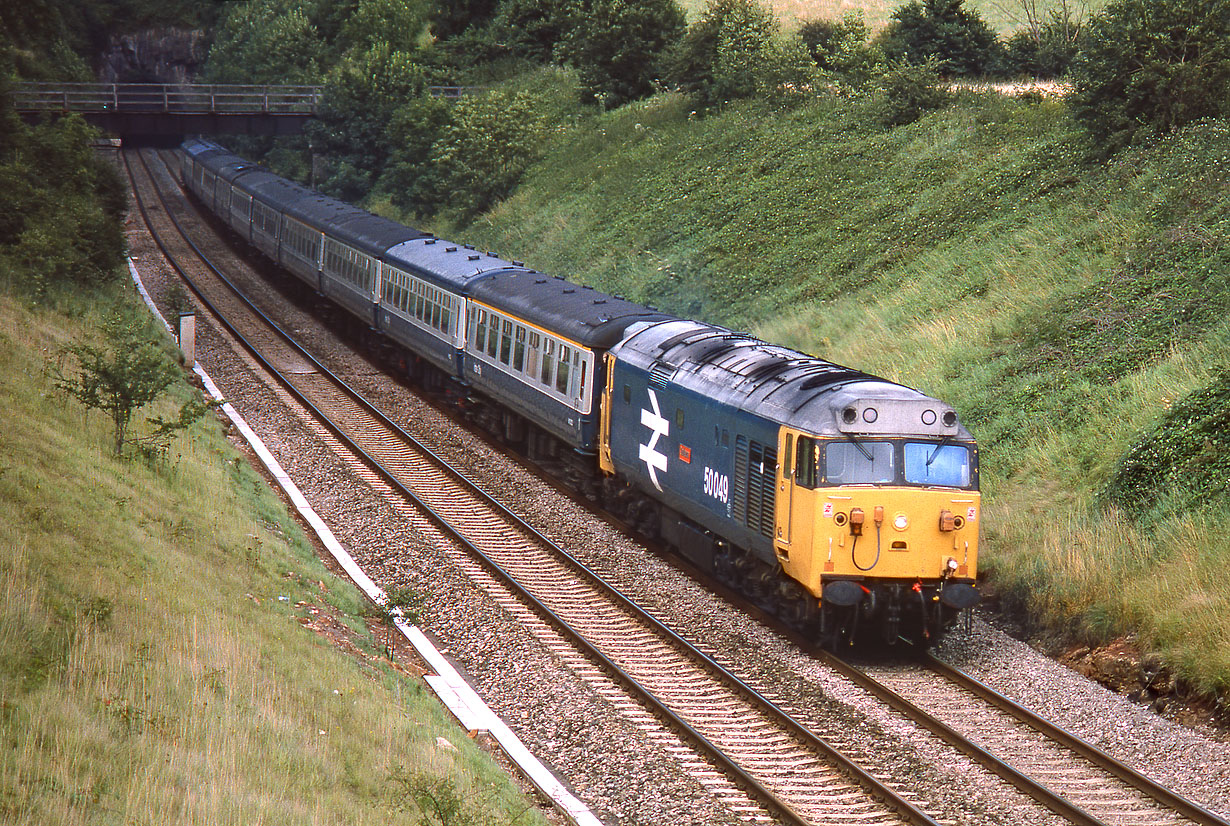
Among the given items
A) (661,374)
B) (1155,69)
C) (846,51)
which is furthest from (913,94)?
(661,374)

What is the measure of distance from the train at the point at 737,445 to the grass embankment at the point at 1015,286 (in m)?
2.10

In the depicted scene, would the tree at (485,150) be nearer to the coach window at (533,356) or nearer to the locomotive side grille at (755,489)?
the coach window at (533,356)

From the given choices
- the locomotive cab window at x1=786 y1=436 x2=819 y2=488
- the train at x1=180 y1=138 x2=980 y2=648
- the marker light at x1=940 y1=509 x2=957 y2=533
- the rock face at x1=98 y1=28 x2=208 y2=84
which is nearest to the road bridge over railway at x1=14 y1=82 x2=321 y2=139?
the train at x1=180 y1=138 x2=980 y2=648

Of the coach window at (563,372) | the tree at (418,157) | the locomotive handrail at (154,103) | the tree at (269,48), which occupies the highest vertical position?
the tree at (269,48)

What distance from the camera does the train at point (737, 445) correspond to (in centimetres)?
1392

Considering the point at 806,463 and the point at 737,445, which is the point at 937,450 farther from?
the point at 737,445

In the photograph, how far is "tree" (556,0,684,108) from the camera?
52656mm

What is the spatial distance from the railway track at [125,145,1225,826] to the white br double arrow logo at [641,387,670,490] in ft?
5.71

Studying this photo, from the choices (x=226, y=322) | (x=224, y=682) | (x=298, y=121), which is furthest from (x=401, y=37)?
(x=224, y=682)

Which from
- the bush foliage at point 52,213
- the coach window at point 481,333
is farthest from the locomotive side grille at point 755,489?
the bush foliage at point 52,213

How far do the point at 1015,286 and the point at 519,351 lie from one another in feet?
31.3

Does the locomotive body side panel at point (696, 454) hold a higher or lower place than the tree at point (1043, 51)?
lower

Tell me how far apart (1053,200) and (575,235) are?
19.8m

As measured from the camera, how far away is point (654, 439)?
1811 cm
